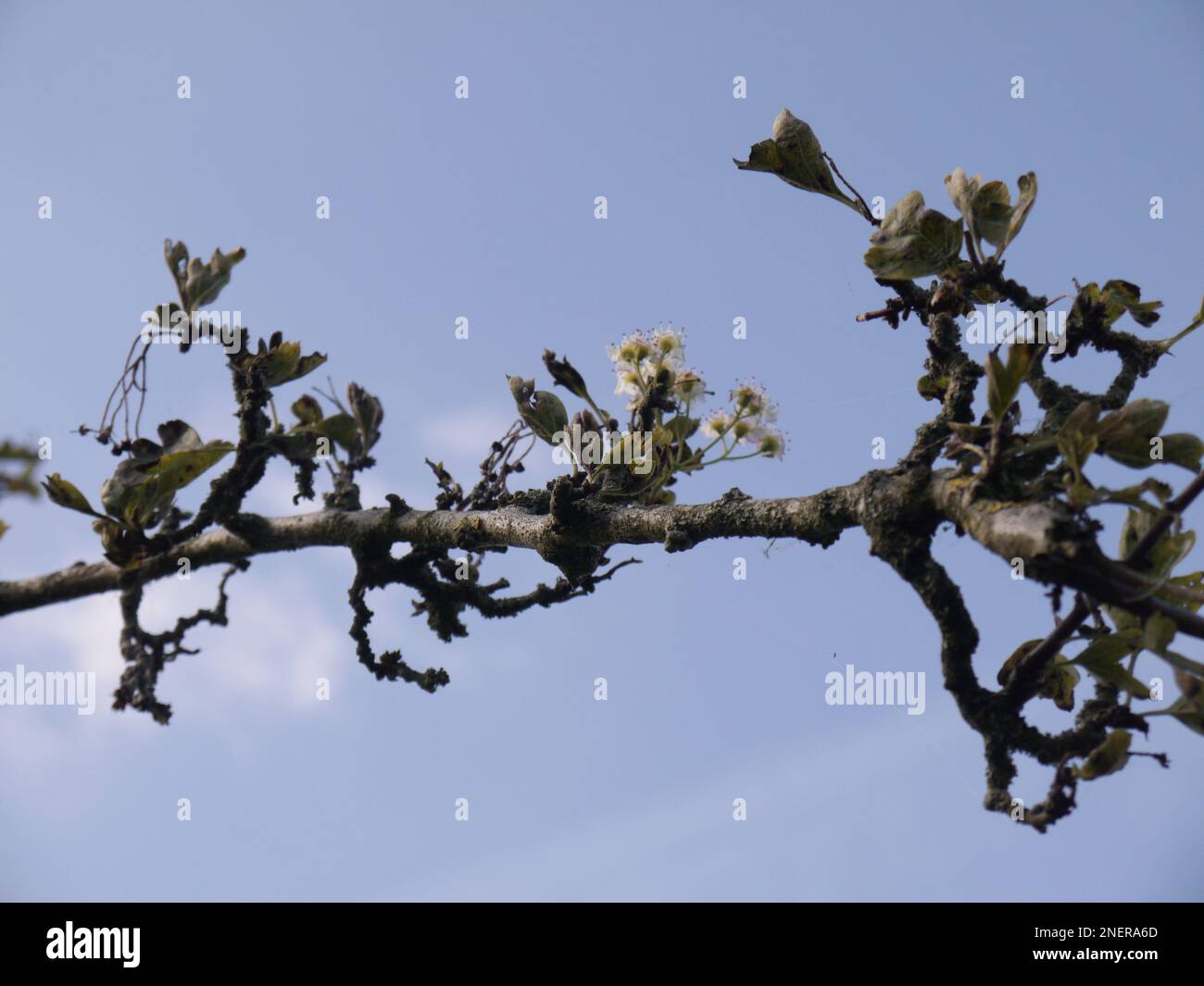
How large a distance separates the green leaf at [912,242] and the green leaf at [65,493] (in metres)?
2.50

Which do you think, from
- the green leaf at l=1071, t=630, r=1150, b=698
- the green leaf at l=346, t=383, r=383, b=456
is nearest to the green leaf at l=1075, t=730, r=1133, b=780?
the green leaf at l=1071, t=630, r=1150, b=698

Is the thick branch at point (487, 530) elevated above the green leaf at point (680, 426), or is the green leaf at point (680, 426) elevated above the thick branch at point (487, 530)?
the green leaf at point (680, 426)

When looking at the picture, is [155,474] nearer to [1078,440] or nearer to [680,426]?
[680,426]

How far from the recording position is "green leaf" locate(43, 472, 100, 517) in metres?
3.07

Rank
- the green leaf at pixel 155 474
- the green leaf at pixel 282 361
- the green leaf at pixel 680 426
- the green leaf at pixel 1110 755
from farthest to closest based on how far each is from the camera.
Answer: the green leaf at pixel 282 361, the green leaf at pixel 155 474, the green leaf at pixel 680 426, the green leaf at pixel 1110 755

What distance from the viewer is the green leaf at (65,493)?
121 inches

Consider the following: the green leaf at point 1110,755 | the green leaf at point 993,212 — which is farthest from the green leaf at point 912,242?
the green leaf at point 1110,755

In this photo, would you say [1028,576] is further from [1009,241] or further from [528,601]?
[528,601]

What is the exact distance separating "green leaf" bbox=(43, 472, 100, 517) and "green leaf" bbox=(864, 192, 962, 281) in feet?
8.21

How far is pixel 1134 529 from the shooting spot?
98.7 inches

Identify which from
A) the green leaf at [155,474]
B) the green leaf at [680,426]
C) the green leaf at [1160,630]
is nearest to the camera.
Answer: the green leaf at [1160,630]

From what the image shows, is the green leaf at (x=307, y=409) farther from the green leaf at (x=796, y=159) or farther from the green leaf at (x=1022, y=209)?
the green leaf at (x=1022, y=209)

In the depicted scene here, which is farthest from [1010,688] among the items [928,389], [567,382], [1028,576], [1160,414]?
[567,382]

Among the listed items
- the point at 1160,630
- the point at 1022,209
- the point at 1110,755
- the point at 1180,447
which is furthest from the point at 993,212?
the point at 1110,755
